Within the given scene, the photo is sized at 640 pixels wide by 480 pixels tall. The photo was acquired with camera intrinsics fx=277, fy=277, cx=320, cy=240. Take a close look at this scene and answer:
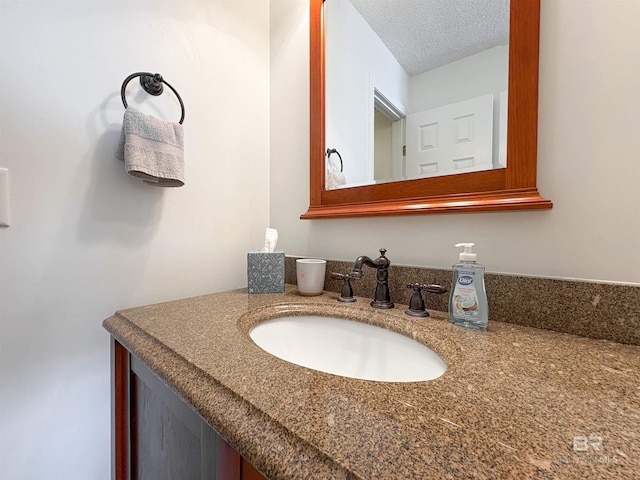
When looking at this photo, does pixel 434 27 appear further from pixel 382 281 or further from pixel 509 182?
pixel 382 281

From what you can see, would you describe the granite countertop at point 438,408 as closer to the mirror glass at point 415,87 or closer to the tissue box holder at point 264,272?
the tissue box holder at point 264,272

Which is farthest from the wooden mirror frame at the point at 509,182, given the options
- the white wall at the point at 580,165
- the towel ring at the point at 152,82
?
the towel ring at the point at 152,82

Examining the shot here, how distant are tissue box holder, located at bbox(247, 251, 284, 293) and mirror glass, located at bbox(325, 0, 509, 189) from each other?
1.09 ft

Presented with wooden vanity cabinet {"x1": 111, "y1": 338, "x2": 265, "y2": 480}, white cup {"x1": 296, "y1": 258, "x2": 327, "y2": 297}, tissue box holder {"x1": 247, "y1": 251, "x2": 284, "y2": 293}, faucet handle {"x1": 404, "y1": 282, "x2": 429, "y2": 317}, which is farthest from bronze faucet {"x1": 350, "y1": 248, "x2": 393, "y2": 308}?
wooden vanity cabinet {"x1": 111, "y1": 338, "x2": 265, "y2": 480}

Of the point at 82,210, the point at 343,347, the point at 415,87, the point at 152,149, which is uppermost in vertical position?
the point at 415,87

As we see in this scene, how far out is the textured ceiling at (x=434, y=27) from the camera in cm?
68

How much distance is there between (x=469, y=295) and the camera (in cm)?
58

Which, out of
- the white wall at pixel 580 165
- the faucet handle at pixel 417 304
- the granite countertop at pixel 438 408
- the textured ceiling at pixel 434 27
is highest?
the textured ceiling at pixel 434 27

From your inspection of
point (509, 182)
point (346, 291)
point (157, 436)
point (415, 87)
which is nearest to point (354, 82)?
point (415, 87)

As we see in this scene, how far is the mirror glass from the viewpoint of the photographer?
2.25ft

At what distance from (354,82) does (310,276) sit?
2.24ft

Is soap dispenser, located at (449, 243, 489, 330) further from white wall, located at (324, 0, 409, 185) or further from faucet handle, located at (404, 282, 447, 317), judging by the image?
white wall, located at (324, 0, 409, 185)

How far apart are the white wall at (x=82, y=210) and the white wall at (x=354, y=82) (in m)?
0.41

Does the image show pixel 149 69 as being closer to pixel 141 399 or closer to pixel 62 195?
pixel 62 195
